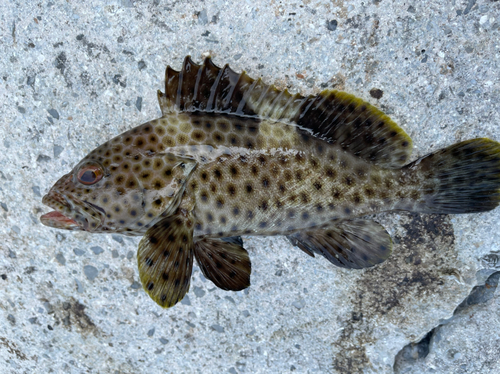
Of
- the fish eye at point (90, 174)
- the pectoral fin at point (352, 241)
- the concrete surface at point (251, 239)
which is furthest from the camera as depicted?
the concrete surface at point (251, 239)

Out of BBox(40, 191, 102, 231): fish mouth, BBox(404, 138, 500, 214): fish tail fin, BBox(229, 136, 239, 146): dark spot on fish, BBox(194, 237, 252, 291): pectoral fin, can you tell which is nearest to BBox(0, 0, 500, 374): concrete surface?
BBox(404, 138, 500, 214): fish tail fin

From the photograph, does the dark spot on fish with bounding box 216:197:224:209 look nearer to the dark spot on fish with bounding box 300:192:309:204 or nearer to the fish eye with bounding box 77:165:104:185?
the dark spot on fish with bounding box 300:192:309:204

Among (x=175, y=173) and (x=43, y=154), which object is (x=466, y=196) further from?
(x=43, y=154)

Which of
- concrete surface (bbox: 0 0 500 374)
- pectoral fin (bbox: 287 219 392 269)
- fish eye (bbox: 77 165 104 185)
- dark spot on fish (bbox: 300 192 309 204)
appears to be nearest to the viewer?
fish eye (bbox: 77 165 104 185)

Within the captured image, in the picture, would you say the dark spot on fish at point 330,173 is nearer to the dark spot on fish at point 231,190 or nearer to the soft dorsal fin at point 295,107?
the soft dorsal fin at point 295,107

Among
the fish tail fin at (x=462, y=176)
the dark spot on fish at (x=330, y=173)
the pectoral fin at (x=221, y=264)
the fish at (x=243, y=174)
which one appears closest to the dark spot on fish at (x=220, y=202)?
the fish at (x=243, y=174)
